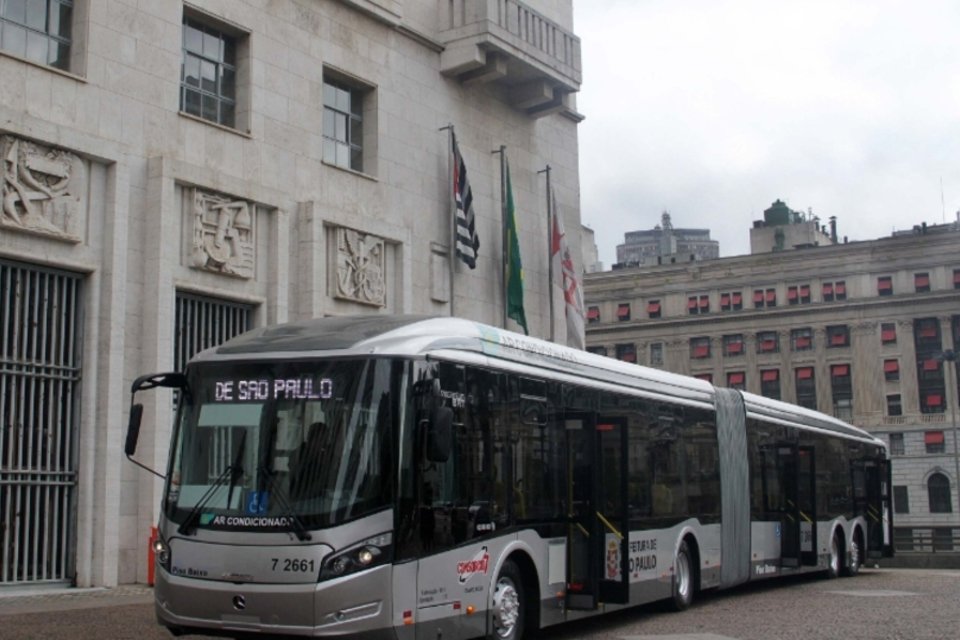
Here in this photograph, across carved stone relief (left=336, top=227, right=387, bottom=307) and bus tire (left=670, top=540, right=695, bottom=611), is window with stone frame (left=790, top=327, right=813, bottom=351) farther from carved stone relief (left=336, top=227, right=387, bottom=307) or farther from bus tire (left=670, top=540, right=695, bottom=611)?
bus tire (left=670, top=540, right=695, bottom=611)

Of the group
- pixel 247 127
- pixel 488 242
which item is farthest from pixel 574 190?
pixel 247 127

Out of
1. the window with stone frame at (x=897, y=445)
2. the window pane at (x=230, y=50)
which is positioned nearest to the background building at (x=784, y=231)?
the window with stone frame at (x=897, y=445)

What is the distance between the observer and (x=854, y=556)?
76.3ft

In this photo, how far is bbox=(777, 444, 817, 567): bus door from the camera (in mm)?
19922

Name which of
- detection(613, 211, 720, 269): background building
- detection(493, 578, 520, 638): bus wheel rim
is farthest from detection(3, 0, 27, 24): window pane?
detection(613, 211, 720, 269): background building

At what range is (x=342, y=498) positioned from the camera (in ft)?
31.5

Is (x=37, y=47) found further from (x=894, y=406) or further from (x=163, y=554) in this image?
(x=894, y=406)

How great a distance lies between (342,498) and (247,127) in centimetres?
1281

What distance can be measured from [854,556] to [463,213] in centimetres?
1038

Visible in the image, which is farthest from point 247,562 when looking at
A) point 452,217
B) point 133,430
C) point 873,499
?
point 873,499

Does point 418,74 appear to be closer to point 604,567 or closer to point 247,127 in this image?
point 247,127

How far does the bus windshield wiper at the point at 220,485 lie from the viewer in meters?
9.90

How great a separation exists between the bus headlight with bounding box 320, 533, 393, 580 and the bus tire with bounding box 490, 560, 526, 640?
1788mm

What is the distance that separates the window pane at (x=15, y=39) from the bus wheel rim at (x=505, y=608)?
11003mm
